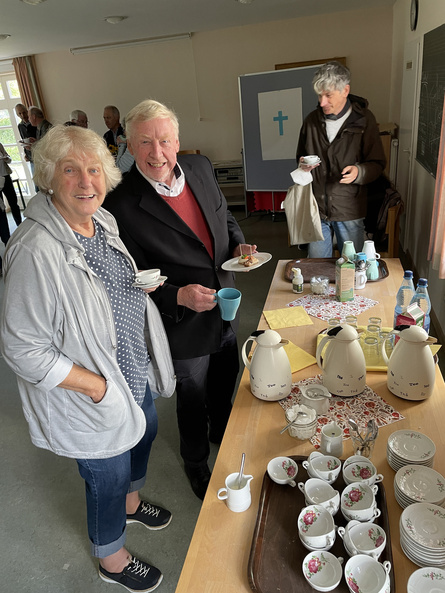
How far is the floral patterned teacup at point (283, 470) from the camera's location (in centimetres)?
101

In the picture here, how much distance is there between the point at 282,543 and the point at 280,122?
A: 5176 millimetres

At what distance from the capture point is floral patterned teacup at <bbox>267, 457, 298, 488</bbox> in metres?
1.01

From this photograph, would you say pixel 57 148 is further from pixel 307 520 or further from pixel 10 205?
pixel 10 205

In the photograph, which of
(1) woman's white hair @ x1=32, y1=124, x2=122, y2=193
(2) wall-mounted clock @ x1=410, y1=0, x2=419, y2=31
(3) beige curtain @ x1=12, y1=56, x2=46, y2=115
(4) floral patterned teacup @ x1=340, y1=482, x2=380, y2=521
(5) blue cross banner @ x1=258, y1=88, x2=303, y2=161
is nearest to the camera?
(4) floral patterned teacup @ x1=340, y1=482, x2=380, y2=521

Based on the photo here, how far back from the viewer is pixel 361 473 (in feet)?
3.26

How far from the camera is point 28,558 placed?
5.62 feet

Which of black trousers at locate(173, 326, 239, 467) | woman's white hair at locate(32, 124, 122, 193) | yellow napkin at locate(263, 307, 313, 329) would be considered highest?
woman's white hair at locate(32, 124, 122, 193)

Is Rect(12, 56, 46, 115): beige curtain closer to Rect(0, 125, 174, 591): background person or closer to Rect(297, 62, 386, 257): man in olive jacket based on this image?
Rect(297, 62, 386, 257): man in olive jacket

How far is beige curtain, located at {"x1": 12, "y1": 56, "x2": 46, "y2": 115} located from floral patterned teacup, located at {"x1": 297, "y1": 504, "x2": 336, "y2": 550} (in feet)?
26.7

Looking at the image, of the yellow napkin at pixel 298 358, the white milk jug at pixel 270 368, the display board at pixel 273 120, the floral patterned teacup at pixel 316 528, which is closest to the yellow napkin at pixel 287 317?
the yellow napkin at pixel 298 358

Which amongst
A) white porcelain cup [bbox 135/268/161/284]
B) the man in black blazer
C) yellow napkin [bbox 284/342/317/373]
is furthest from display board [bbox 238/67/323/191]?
white porcelain cup [bbox 135/268/161/284]

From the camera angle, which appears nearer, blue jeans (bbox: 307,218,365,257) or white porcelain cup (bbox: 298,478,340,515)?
white porcelain cup (bbox: 298,478,340,515)

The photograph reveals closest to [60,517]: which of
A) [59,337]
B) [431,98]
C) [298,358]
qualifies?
[59,337]

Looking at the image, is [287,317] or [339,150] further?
[339,150]
